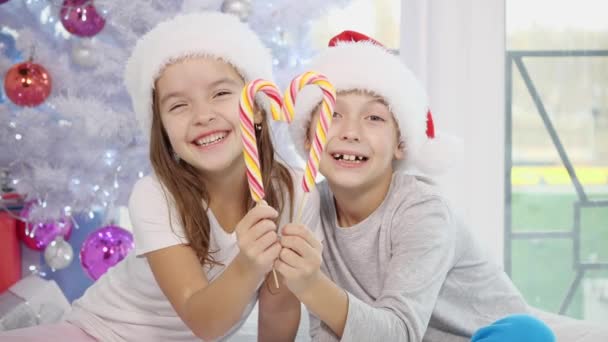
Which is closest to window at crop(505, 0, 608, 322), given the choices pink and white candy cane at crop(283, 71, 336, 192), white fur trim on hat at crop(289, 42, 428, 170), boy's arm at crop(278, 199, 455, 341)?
white fur trim on hat at crop(289, 42, 428, 170)

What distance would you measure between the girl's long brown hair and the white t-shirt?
0.07ft

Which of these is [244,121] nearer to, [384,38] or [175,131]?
[175,131]

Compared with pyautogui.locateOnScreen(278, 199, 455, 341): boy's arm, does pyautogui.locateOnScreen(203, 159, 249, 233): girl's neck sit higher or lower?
higher

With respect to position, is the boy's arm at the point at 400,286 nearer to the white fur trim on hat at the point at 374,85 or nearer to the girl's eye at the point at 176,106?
the white fur trim on hat at the point at 374,85

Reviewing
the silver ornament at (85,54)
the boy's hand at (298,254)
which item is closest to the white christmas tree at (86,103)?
the silver ornament at (85,54)

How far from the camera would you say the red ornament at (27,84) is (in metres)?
2.94

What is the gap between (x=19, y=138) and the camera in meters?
3.05

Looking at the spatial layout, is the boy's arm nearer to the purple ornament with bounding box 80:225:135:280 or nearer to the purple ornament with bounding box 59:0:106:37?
the purple ornament with bounding box 80:225:135:280

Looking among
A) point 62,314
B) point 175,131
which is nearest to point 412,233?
point 175,131

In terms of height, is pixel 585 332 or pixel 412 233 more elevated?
pixel 412 233

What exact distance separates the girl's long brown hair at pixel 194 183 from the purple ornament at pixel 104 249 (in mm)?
1005

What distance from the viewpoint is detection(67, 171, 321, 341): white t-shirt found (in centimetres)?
202

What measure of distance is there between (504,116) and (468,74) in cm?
26

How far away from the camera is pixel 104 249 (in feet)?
9.94
